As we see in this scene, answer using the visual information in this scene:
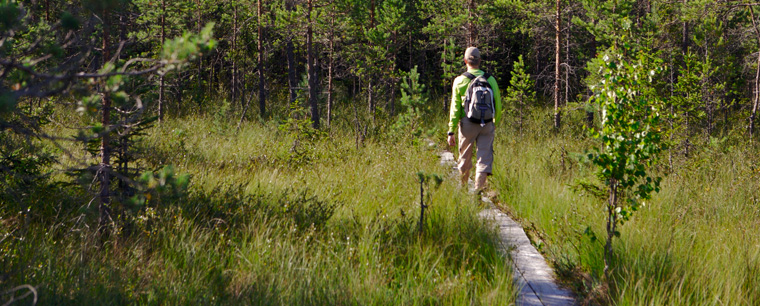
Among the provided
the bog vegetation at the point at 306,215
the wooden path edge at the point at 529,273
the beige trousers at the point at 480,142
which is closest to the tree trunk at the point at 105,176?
the bog vegetation at the point at 306,215

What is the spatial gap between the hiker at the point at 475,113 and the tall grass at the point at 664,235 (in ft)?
2.02

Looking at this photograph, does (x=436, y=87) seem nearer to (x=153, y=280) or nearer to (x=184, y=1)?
(x=184, y=1)

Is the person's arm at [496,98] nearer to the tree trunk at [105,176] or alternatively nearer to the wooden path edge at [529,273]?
the wooden path edge at [529,273]

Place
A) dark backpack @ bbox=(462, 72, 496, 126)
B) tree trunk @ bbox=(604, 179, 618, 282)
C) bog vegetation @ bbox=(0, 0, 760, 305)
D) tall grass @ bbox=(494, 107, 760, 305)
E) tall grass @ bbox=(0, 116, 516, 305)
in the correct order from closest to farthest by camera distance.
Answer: bog vegetation @ bbox=(0, 0, 760, 305), tall grass @ bbox=(0, 116, 516, 305), tall grass @ bbox=(494, 107, 760, 305), tree trunk @ bbox=(604, 179, 618, 282), dark backpack @ bbox=(462, 72, 496, 126)

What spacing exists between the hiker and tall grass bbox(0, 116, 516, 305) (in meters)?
1.09

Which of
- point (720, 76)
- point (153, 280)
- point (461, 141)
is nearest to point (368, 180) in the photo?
point (461, 141)

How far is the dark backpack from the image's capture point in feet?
20.6

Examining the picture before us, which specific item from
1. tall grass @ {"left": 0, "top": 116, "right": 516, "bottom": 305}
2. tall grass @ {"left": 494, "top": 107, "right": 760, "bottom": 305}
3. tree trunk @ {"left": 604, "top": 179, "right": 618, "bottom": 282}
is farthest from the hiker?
tree trunk @ {"left": 604, "top": 179, "right": 618, "bottom": 282}

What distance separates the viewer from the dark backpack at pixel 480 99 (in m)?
6.27

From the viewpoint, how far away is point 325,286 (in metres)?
3.44

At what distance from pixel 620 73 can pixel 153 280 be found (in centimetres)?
356

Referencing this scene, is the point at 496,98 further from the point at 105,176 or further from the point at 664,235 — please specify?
the point at 105,176

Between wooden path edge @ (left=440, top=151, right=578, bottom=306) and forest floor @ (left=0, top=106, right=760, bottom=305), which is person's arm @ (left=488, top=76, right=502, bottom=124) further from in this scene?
wooden path edge @ (left=440, top=151, right=578, bottom=306)

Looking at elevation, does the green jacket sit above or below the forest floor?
above
